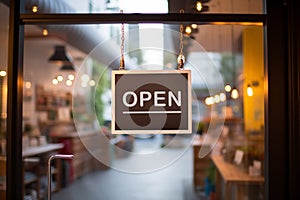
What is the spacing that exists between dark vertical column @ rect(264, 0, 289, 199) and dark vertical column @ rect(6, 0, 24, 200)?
1351 mm

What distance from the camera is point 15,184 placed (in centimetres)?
183

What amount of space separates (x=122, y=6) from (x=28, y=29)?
598 mm

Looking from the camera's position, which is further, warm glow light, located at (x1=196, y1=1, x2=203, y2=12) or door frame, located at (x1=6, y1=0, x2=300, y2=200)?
warm glow light, located at (x1=196, y1=1, x2=203, y2=12)

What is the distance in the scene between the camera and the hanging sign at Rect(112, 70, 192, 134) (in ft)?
6.12

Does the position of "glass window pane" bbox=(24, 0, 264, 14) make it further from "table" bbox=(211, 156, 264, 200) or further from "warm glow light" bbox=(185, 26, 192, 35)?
"table" bbox=(211, 156, 264, 200)

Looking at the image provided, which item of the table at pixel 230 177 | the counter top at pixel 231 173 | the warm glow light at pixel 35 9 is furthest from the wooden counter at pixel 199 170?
the warm glow light at pixel 35 9

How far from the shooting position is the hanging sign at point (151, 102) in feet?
6.12

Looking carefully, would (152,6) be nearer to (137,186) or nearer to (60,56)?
(137,186)

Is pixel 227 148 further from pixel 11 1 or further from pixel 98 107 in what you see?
pixel 11 1

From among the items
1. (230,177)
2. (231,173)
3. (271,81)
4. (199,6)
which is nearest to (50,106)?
(231,173)

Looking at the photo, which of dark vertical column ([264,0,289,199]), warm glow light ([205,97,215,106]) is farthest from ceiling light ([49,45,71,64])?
dark vertical column ([264,0,289,199])

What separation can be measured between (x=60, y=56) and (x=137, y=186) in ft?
12.6

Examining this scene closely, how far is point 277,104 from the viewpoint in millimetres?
1771

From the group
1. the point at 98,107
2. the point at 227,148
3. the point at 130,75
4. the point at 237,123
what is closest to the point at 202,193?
the point at 227,148
